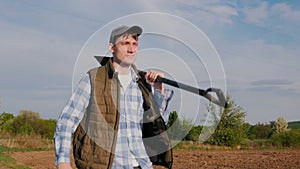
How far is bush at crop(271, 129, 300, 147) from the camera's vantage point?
→ 104 feet

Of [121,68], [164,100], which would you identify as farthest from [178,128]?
[121,68]

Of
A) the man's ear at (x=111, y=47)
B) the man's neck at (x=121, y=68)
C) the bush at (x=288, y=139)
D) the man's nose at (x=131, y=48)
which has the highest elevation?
the man's ear at (x=111, y=47)

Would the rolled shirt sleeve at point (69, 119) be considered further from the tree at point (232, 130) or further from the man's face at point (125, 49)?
the tree at point (232, 130)

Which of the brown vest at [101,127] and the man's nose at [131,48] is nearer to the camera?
the brown vest at [101,127]

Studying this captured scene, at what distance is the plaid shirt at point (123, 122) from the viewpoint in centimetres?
263

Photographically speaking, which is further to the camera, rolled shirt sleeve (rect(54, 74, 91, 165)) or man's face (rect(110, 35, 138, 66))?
man's face (rect(110, 35, 138, 66))

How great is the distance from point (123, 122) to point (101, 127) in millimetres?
225

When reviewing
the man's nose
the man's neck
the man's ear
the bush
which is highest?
the man's ear

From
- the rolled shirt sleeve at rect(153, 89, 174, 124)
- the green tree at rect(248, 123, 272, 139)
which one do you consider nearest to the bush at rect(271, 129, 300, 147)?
the green tree at rect(248, 123, 272, 139)

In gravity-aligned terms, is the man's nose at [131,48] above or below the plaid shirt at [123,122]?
above

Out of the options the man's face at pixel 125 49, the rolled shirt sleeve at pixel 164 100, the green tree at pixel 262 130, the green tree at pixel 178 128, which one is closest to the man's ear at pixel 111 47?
the man's face at pixel 125 49

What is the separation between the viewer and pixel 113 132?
267 centimetres

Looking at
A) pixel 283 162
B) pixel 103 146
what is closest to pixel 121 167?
pixel 103 146

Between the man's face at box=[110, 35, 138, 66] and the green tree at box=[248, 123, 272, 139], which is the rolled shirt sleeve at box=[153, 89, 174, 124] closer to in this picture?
the man's face at box=[110, 35, 138, 66]
